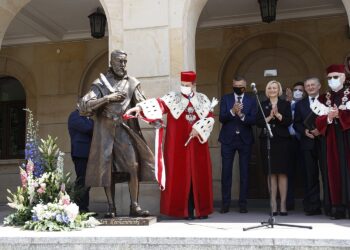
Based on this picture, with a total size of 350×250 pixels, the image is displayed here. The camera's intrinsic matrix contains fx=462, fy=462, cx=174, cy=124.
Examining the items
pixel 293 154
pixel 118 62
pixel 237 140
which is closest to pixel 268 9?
pixel 237 140

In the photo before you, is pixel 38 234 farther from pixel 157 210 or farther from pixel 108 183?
pixel 157 210

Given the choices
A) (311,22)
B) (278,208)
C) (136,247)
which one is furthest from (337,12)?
(136,247)

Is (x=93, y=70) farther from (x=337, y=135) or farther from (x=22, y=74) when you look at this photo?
(x=337, y=135)

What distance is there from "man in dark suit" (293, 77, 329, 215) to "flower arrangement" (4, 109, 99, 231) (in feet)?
9.91

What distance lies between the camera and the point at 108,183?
18.7ft

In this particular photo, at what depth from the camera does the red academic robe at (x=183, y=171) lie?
6.18 metres

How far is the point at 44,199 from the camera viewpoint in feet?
19.7

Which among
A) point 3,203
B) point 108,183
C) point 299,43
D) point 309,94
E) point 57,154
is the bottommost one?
point 3,203

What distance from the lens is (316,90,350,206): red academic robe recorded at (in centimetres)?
589

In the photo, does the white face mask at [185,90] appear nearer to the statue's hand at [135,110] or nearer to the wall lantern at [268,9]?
the statue's hand at [135,110]

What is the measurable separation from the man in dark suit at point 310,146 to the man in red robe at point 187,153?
135 cm

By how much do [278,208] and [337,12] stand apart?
4.72 metres

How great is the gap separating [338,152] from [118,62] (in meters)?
3.06

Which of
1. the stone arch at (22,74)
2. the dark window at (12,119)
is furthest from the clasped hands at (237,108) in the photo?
the dark window at (12,119)
